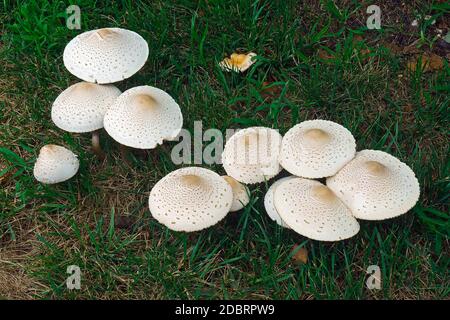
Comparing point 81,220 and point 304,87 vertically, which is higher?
point 304,87

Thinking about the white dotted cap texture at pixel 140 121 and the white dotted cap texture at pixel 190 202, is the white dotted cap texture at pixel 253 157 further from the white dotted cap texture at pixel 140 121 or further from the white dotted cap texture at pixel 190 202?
the white dotted cap texture at pixel 140 121

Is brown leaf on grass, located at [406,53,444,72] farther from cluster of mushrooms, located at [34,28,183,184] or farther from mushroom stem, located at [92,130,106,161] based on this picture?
mushroom stem, located at [92,130,106,161]

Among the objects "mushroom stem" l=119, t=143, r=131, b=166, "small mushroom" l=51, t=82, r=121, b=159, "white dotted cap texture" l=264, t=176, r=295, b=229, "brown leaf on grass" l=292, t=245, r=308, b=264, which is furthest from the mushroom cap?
"small mushroom" l=51, t=82, r=121, b=159

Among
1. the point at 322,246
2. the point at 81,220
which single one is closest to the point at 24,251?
the point at 81,220

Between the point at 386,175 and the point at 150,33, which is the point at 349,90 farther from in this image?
the point at 150,33

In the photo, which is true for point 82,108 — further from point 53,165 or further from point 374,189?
point 374,189

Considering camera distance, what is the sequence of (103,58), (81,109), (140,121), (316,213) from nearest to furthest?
(316,213)
(140,121)
(81,109)
(103,58)

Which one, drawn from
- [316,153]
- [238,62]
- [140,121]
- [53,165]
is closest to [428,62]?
[238,62]
